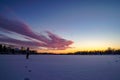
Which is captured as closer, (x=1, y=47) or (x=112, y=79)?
(x=112, y=79)

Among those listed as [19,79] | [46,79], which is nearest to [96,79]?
[46,79]

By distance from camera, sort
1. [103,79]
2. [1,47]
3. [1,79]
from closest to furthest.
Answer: [1,79] → [103,79] → [1,47]

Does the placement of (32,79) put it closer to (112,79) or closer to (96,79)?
(96,79)

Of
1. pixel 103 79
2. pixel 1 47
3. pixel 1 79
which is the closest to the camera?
pixel 1 79

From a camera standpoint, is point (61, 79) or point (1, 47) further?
point (1, 47)

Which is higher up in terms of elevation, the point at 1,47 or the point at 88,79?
the point at 1,47

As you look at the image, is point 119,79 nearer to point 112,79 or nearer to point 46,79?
point 112,79

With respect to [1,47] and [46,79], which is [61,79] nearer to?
[46,79]

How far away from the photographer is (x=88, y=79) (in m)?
10.1

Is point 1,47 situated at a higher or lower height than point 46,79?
higher

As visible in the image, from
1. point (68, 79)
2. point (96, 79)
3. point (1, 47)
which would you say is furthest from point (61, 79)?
point (1, 47)

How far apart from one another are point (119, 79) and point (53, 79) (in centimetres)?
436

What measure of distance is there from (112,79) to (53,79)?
396cm

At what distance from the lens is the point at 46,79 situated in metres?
9.94
